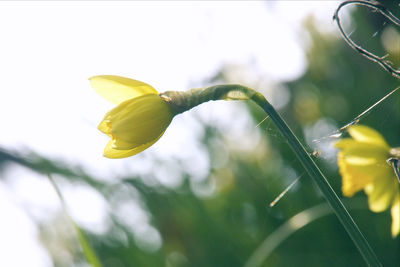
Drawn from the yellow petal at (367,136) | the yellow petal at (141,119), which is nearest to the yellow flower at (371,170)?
the yellow petal at (367,136)

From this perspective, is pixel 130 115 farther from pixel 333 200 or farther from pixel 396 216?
pixel 396 216

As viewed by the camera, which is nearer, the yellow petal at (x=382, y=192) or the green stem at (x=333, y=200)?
the green stem at (x=333, y=200)


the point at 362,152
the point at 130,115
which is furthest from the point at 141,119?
the point at 362,152

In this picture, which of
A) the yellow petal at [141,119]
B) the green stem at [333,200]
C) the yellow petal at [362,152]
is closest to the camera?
the green stem at [333,200]

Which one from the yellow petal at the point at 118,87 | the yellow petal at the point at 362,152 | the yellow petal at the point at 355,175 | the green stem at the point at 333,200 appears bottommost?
the yellow petal at the point at 355,175

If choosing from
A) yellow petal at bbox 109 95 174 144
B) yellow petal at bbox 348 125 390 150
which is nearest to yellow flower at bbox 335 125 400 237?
yellow petal at bbox 348 125 390 150

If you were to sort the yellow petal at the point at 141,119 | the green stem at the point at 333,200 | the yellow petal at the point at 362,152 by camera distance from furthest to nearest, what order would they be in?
the yellow petal at the point at 362,152, the yellow petal at the point at 141,119, the green stem at the point at 333,200

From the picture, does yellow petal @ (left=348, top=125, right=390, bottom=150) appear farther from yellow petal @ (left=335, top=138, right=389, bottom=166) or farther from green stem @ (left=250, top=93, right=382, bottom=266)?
green stem @ (left=250, top=93, right=382, bottom=266)

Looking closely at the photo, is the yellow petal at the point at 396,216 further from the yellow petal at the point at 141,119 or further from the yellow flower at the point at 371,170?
the yellow petal at the point at 141,119
